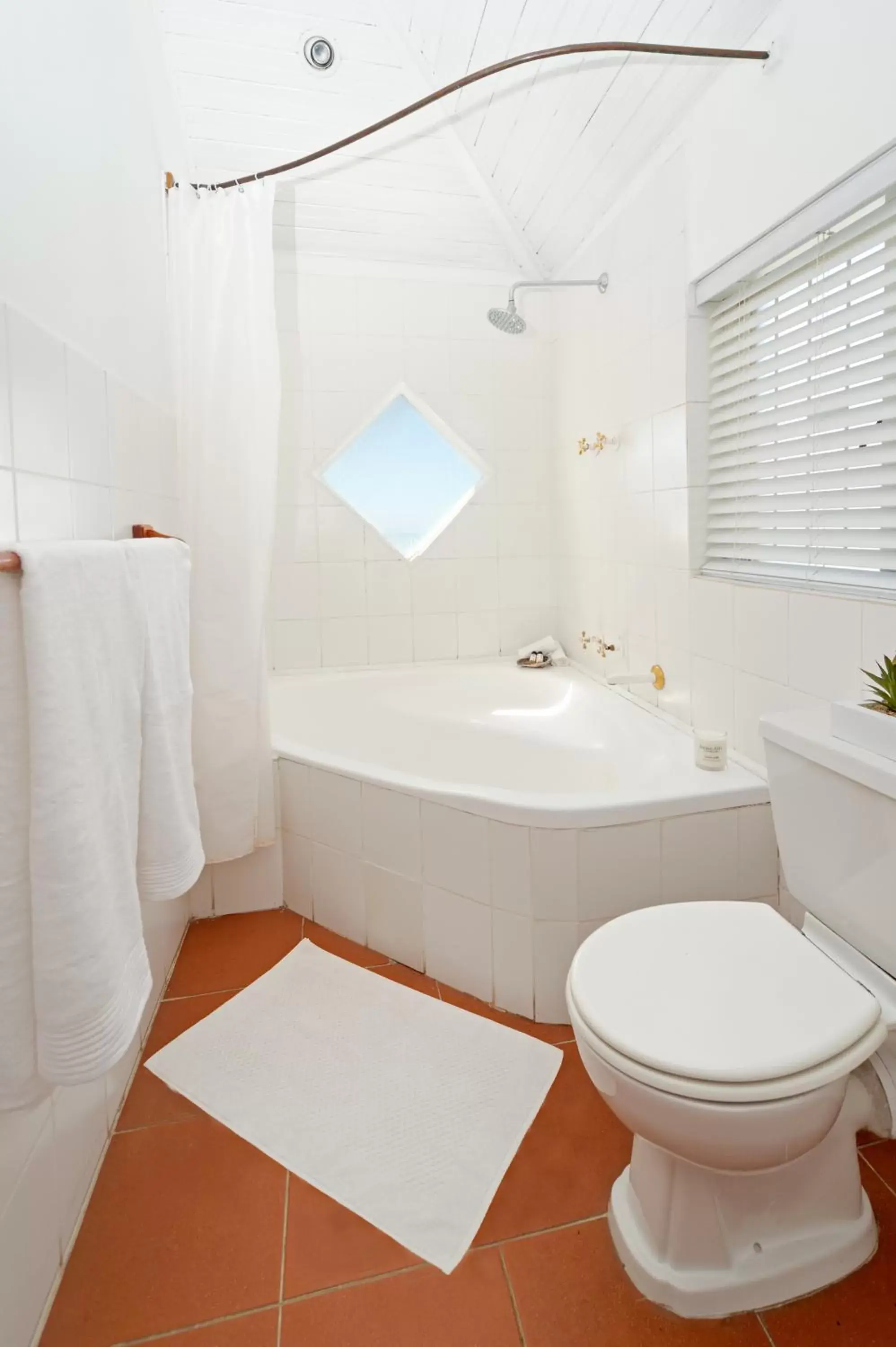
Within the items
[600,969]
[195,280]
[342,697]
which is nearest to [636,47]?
[195,280]

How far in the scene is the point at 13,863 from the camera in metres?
0.77

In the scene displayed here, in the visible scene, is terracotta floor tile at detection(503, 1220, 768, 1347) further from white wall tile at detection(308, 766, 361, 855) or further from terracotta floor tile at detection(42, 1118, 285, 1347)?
white wall tile at detection(308, 766, 361, 855)

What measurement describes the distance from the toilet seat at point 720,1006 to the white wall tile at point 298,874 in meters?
1.16

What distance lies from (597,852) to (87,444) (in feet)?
4.38

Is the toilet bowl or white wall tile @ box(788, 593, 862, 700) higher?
white wall tile @ box(788, 593, 862, 700)

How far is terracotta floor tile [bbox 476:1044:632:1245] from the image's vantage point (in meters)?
1.21

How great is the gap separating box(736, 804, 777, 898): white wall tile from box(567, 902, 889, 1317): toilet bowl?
1.48ft

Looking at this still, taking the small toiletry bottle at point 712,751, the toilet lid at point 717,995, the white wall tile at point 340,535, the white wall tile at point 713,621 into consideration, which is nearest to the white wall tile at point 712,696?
the white wall tile at point 713,621

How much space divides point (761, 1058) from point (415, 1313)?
25.9 inches

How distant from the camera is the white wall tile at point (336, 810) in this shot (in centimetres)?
197

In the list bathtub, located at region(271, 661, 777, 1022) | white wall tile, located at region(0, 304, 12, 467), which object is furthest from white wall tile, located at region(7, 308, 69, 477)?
bathtub, located at region(271, 661, 777, 1022)

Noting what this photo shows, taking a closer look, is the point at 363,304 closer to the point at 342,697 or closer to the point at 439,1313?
the point at 342,697

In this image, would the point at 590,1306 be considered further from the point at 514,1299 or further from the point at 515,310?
the point at 515,310

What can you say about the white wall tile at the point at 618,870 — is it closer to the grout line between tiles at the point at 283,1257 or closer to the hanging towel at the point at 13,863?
the grout line between tiles at the point at 283,1257
